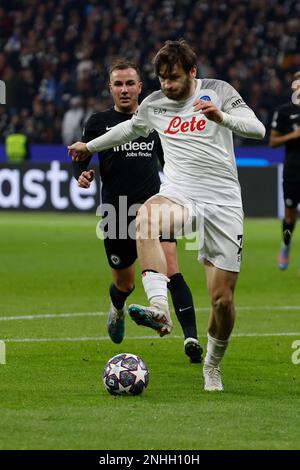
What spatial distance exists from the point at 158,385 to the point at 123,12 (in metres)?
23.9

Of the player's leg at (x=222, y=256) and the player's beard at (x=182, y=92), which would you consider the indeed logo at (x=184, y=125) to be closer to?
the player's beard at (x=182, y=92)

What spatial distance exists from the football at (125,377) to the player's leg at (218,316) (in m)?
0.45

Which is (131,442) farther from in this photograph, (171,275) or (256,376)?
(171,275)

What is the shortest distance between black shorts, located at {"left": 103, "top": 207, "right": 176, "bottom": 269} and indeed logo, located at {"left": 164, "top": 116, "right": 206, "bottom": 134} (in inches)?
88.1

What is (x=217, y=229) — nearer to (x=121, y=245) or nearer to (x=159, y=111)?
(x=159, y=111)

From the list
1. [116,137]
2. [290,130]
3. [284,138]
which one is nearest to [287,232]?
[284,138]

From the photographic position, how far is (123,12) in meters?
30.6

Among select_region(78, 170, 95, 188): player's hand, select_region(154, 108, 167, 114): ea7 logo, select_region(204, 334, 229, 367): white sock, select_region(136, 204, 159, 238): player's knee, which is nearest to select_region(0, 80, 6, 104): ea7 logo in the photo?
select_region(78, 170, 95, 188): player's hand

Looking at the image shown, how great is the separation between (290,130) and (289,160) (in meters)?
0.46

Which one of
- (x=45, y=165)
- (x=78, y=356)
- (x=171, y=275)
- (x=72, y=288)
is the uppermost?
(x=171, y=275)

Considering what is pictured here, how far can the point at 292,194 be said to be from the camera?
1527cm

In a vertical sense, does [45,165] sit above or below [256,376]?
below
